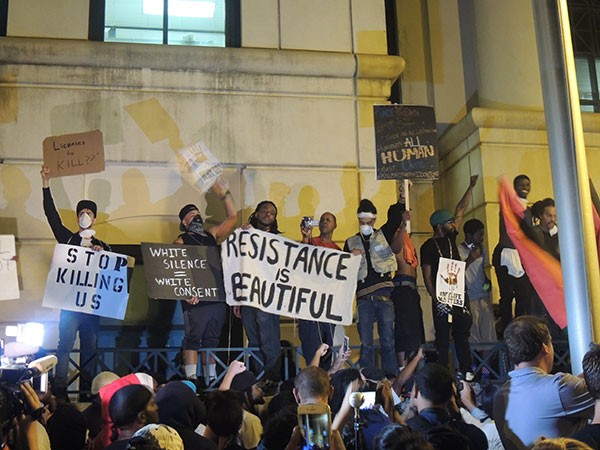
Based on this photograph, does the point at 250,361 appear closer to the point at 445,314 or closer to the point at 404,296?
the point at 404,296

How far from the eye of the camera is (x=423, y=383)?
458 cm

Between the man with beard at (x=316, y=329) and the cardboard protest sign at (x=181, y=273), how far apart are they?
1.14 metres

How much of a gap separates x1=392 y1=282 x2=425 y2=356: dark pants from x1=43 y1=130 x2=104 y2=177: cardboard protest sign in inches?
172

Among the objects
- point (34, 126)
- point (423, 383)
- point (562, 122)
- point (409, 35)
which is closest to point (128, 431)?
point (423, 383)

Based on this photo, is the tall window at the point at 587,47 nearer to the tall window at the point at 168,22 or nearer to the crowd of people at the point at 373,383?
the crowd of people at the point at 373,383

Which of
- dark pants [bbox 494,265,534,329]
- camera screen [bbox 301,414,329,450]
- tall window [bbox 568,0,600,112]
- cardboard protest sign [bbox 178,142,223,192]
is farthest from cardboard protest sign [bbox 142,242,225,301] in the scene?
tall window [bbox 568,0,600,112]

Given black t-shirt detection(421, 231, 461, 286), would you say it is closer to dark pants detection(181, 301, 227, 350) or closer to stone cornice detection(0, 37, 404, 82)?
dark pants detection(181, 301, 227, 350)

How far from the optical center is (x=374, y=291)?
32.6ft

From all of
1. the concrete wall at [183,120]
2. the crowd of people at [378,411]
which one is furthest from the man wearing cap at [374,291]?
the crowd of people at [378,411]

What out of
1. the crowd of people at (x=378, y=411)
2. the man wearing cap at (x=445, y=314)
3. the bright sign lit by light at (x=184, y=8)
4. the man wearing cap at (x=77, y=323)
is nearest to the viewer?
the crowd of people at (x=378, y=411)

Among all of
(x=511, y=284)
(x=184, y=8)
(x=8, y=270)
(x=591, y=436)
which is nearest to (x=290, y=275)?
(x=511, y=284)

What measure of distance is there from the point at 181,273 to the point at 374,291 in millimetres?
2445

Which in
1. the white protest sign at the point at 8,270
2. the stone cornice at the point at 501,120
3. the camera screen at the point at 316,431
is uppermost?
the stone cornice at the point at 501,120

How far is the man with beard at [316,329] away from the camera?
998 cm
